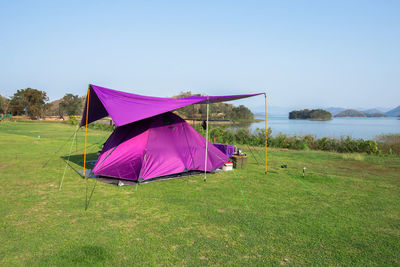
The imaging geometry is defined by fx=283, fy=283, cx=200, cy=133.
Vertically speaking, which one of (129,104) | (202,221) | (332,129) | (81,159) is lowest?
(202,221)

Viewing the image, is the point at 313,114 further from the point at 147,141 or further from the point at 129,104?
the point at 129,104

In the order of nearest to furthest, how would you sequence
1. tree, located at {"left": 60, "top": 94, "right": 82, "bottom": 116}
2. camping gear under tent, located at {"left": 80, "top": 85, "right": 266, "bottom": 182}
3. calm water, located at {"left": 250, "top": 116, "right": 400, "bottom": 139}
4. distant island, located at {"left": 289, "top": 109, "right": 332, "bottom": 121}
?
camping gear under tent, located at {"left": 80, "top": 85, "right": 266, "bottom": 182}
calm water, located at {"left": 250, "top": 116, "right": 400, "bottom": 139}
tree, located at {"left": 60, "top": 94, "right": 82, "bottom": 116}
distant island, located at {"left": 289, "top": 109, "right": 332, "bottom": 121}

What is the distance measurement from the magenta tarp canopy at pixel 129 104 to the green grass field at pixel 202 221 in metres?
1.55

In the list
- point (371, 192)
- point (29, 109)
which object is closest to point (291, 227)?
point (371, 192)

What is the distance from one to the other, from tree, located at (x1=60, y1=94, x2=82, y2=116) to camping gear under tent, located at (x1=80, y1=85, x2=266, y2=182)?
5188 cm

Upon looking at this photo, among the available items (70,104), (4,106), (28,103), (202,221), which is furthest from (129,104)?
(70,104)

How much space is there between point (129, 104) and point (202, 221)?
320 centimetres

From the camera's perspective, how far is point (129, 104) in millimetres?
6238

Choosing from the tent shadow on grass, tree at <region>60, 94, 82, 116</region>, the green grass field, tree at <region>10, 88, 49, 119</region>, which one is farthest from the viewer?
tree at <region>60, 94, 82, 116</region>

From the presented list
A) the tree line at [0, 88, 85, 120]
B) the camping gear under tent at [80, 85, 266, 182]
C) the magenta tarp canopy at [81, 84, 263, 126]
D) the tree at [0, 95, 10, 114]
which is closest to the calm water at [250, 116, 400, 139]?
the camping gear under tent at [80, 85, 266, 182]

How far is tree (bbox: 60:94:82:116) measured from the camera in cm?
5450

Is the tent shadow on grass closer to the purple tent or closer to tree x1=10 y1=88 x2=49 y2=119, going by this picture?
the purple tent

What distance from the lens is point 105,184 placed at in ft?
20.8

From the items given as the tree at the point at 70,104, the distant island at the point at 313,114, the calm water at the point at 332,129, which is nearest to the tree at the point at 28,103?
the tree at the point at 70,104
